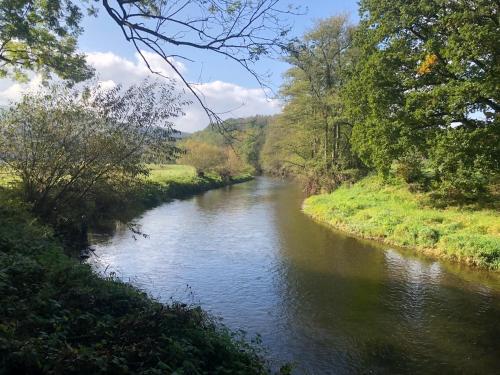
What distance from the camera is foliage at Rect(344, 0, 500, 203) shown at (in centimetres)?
1894

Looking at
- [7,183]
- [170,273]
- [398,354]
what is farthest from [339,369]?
[7,183]

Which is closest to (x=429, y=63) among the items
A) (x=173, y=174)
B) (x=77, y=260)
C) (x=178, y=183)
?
(x=77, y=260)

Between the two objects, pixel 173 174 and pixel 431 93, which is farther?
pixel 173 174

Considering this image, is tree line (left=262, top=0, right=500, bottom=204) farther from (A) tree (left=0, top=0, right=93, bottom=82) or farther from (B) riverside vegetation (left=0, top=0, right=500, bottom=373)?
(A) tree (left=0, top=0, right=93, bottom=82)

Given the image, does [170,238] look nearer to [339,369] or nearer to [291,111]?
[339,369]

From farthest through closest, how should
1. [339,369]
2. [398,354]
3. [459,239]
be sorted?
[459,239], [398,354], [339,369]

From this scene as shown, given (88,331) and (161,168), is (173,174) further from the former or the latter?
Answer: (88,331)

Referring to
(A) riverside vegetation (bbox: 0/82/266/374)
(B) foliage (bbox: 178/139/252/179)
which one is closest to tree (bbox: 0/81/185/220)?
(A) riverside vegetation (bbox: 0/82/266/374)

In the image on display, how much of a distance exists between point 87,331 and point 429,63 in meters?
20.2

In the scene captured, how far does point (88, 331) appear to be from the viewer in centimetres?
616

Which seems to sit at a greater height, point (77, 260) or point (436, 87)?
point (436, 87)

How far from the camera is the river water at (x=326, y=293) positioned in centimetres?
1036

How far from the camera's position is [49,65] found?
21453 millimetres

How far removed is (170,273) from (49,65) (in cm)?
1305
